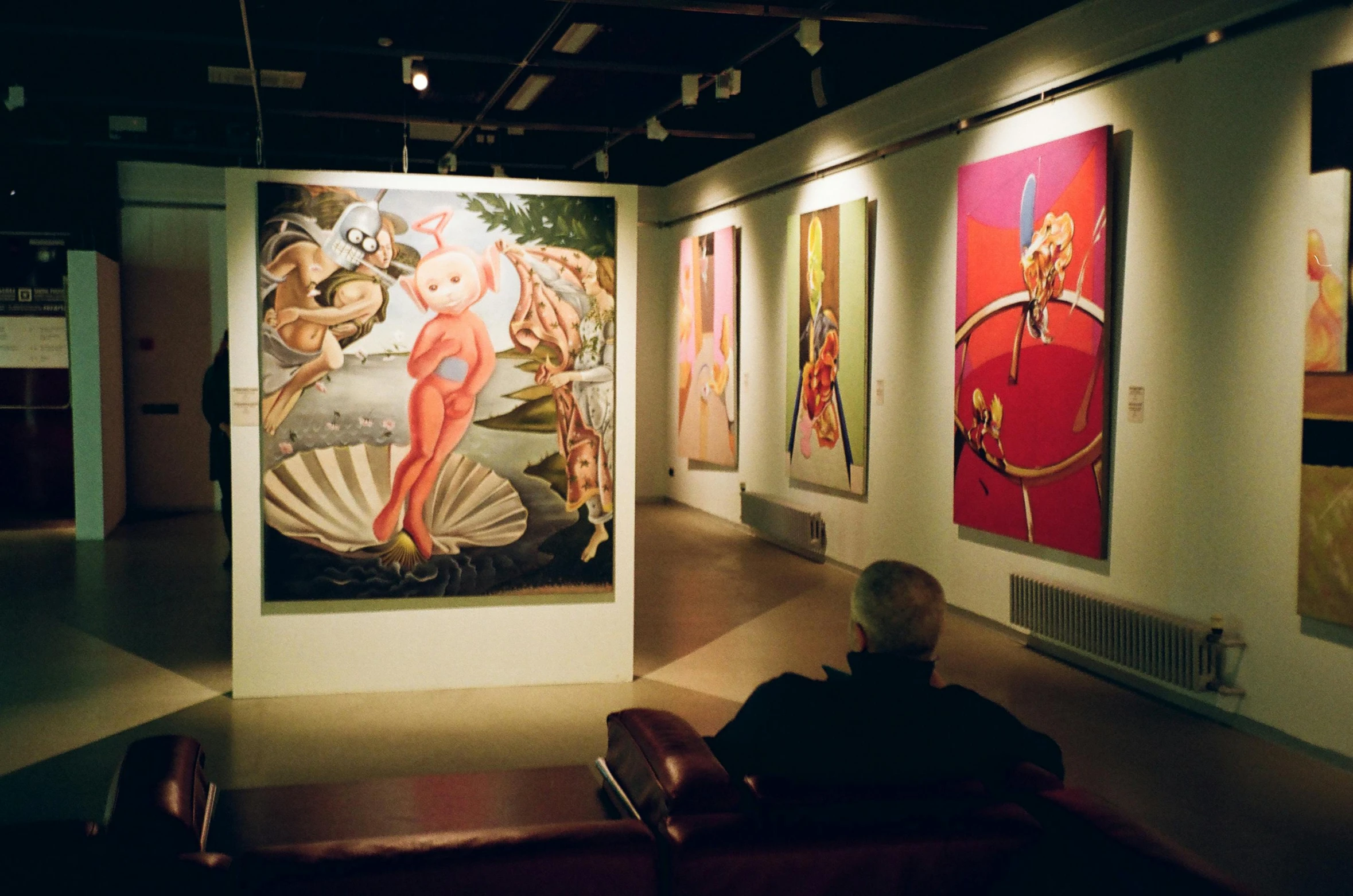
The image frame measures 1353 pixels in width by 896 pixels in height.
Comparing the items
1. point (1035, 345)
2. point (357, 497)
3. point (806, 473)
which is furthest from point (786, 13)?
point (806, 473)

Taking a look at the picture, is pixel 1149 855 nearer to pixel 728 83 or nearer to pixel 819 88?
pixel 728 83

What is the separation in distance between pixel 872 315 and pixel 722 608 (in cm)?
258

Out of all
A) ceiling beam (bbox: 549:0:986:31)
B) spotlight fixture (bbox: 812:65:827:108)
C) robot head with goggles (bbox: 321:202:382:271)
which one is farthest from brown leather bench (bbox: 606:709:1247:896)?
spotlight fixture (bbox: 812:65:827:108)

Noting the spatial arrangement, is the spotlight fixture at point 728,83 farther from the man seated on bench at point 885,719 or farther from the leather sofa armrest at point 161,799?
the leather sofa armrest at point 161,799

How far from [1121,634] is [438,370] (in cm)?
371

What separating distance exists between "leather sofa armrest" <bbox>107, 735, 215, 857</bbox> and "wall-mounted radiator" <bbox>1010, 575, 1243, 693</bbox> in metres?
4.54

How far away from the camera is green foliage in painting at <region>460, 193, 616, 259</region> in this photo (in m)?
5.68

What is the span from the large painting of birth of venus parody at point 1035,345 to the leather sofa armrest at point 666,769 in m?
4.30

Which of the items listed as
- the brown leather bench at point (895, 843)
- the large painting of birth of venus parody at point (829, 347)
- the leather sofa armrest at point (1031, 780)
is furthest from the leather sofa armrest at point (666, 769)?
the large painting of birth of venus parody at point (829, 347)

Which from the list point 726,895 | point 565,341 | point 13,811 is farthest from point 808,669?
point 726,895

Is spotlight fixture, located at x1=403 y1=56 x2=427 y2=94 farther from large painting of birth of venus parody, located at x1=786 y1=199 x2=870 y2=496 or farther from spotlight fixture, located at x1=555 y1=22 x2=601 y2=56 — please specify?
large painting of birth of venus parody, located at x1=786 y1=199 x2=870 y2=496

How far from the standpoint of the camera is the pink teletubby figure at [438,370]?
5613 mm

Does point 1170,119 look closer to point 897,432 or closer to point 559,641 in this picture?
point 897,432

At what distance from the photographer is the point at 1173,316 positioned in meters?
5.66
